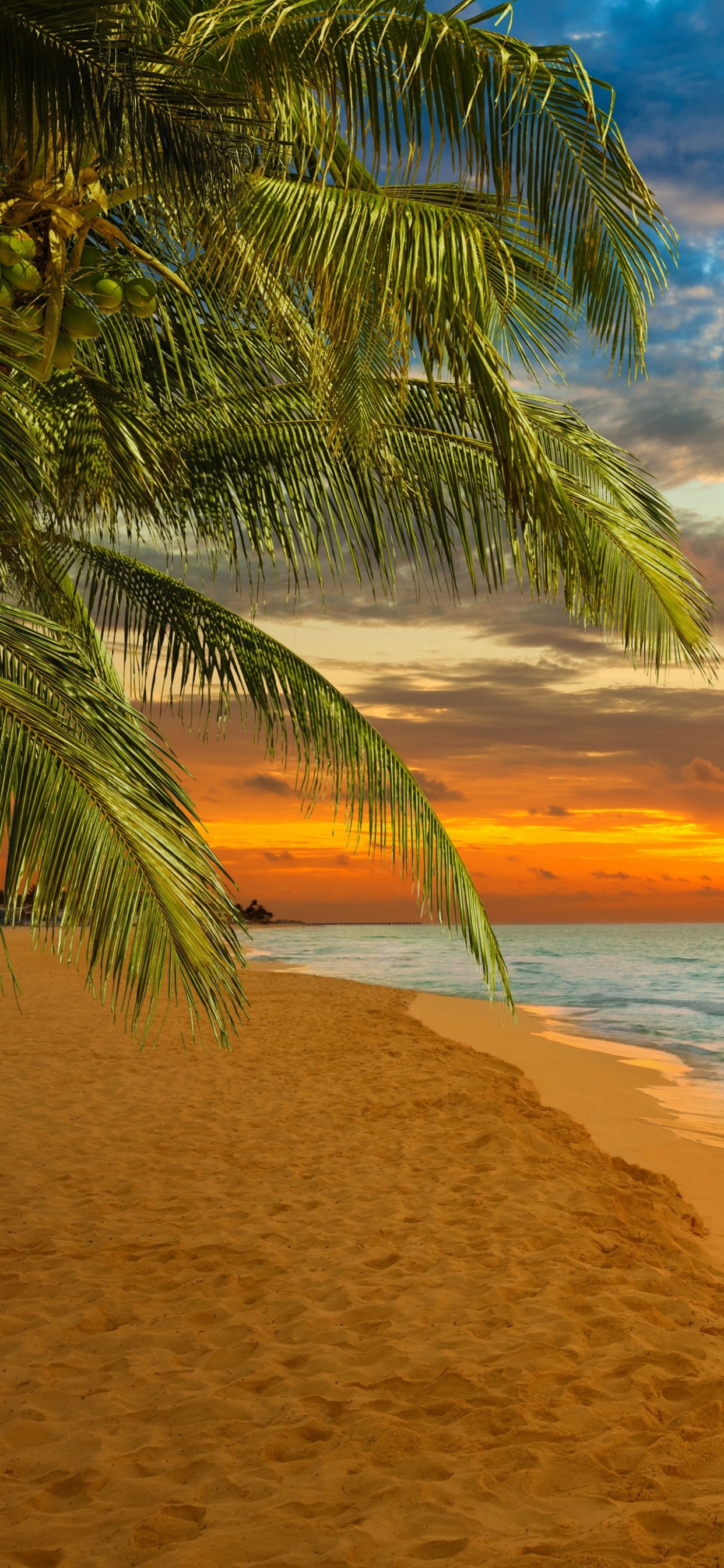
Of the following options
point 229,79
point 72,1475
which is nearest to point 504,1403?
point 72,1475

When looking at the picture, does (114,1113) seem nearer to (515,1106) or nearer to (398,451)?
(515,1106)

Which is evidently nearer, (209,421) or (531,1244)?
(531,1244)

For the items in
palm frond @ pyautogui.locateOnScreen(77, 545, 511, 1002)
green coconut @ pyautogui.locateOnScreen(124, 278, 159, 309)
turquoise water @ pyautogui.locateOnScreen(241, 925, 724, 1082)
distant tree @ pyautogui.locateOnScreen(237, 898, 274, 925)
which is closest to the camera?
green coconut @ pyautogui.locateOnScreen(124, 278, 159, 309)

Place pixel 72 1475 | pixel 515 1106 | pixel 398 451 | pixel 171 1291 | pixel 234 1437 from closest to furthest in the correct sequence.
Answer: pixel 72 1475, pixel 234 1437, pixel 171 1291, pixel 398 451, pixel 515 1106

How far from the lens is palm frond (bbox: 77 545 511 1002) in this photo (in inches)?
209

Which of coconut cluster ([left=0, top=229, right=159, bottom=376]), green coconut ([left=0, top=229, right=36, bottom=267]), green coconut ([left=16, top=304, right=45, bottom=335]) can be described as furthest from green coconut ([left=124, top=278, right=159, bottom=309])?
green coconut ([left=0, top=229, right=36, bottom=267])

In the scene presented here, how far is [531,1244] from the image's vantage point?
4.90m

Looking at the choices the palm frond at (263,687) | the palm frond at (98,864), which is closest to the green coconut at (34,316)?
the palm frond at (98,864)

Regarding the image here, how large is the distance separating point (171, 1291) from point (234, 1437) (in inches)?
50.5

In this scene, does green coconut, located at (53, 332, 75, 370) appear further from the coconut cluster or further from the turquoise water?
the turquoise water

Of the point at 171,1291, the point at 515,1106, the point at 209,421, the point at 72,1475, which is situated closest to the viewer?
the point at 72,1475

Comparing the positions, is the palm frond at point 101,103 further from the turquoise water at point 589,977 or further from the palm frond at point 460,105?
the turquoise water at point 589,977

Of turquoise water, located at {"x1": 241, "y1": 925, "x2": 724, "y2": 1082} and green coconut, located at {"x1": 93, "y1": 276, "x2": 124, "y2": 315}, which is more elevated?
green coconut, located at {"x1": 93, "y1": 276, "x2": 124, "y2": 315}

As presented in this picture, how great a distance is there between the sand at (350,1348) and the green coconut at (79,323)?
136 inches
